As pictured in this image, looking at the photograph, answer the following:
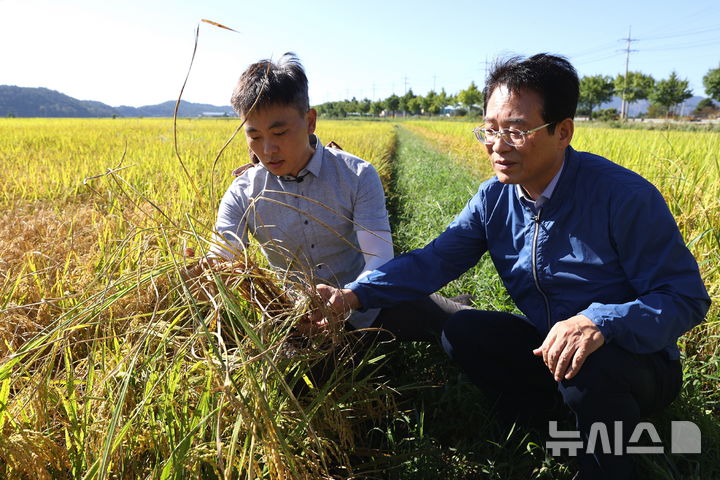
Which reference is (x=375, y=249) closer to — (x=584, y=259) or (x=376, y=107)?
(x=584, y=259)

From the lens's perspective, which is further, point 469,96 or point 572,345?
point 469,96

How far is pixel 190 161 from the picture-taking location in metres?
4.96

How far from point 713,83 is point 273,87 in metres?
53.3

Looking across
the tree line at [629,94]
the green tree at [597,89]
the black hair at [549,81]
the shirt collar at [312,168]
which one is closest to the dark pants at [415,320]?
the shirt collar at [312,168]

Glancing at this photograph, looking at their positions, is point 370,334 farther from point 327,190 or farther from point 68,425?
point 68,425

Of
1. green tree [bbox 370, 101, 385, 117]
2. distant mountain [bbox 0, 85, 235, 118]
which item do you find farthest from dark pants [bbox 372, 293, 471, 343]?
distant mountain [bbox 0, 85, 235, 118]

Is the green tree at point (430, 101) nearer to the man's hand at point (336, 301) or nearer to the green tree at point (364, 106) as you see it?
the green tree at point (364, 106)

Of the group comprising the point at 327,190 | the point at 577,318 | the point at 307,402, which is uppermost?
the point at 327,190

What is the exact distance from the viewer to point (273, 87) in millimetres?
1598

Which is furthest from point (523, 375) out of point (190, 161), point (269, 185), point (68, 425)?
point (190, 161)

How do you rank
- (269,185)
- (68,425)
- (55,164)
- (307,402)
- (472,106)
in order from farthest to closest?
(472,106) < (55,164) < (269,185) < (307,402) < (68,425)

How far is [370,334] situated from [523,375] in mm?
587

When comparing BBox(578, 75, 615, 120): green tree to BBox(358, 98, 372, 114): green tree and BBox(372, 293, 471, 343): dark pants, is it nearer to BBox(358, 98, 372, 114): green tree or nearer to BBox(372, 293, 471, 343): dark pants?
BBox(358, 98, 372, 114): green tree

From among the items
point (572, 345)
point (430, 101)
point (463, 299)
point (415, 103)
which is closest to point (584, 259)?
point (572, 345)
